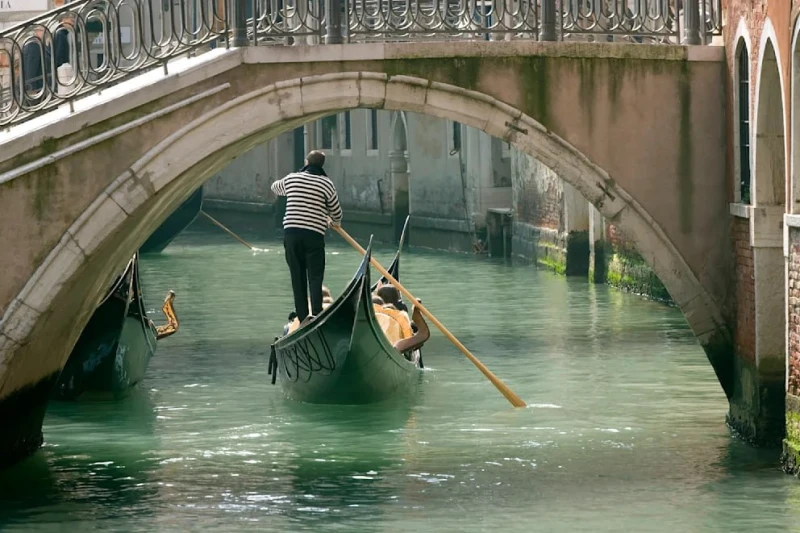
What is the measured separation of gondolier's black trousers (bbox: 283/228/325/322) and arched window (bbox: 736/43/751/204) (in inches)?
87.3

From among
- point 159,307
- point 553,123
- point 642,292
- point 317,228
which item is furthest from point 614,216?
point 159,307

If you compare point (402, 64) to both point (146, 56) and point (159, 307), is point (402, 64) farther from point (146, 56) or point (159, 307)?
point (159, 307)

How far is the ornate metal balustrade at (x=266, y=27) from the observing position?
6.92 metres

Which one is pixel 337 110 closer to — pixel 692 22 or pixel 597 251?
pixel 692 22

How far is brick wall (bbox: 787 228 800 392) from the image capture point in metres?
6.41

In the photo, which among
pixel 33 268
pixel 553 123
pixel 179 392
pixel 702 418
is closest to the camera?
pixel 33 268

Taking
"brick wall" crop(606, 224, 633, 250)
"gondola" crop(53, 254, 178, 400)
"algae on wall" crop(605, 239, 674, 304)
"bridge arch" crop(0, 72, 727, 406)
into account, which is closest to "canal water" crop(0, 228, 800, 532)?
"gondola" crop(53, 254, 178, 400)

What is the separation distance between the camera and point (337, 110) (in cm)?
716

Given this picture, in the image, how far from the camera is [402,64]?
23.4 ft

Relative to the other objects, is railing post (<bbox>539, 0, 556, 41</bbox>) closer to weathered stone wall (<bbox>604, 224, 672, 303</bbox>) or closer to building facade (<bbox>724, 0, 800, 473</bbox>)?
building facade (<bbox>724, 0, 800, 473</bbox>)

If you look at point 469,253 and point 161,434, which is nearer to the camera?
point 161,434

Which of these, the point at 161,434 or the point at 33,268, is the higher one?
the point at 33,268

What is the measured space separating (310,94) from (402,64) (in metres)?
0.36

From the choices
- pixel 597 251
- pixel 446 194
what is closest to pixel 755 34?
pixel 597 251
